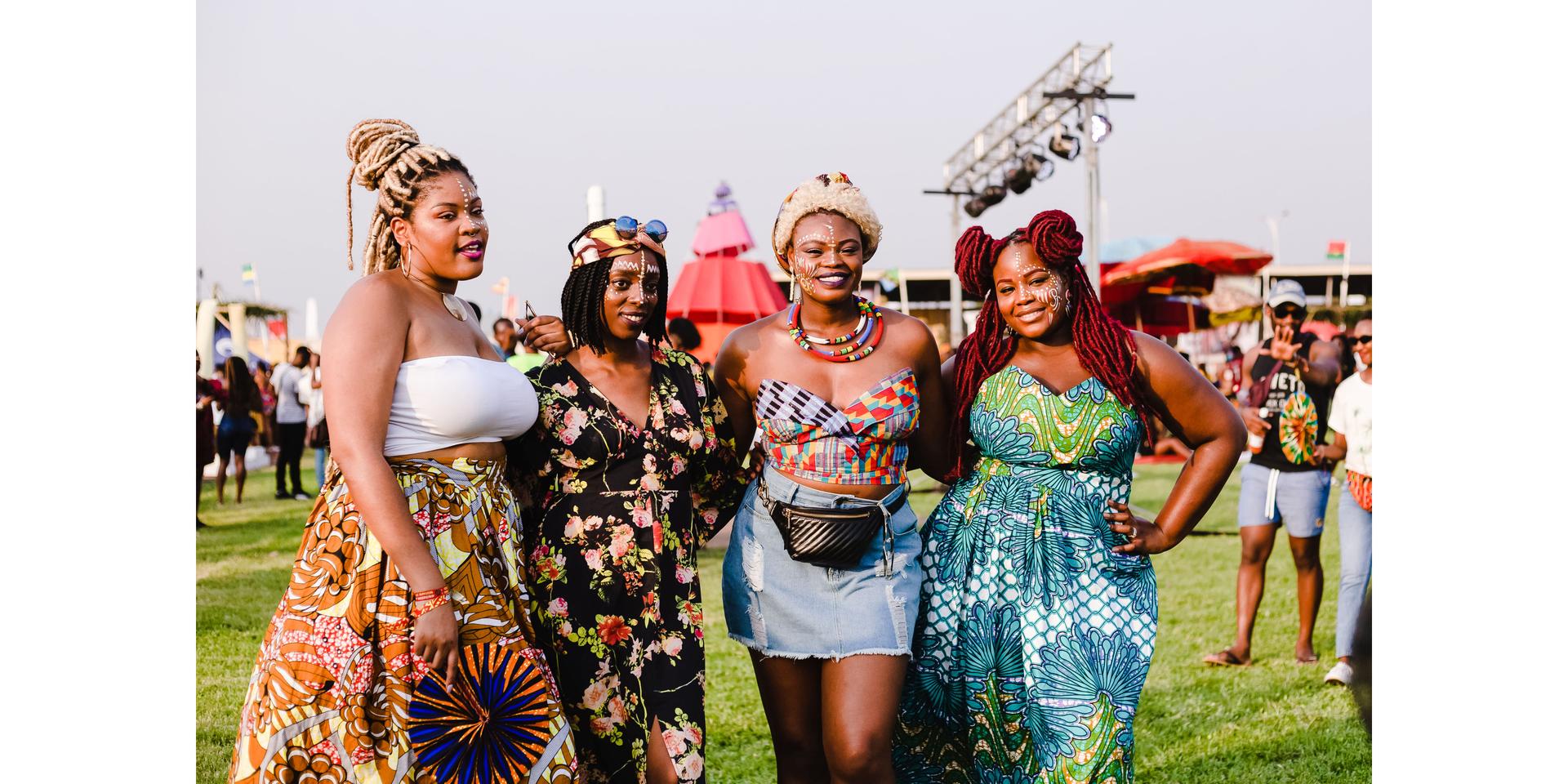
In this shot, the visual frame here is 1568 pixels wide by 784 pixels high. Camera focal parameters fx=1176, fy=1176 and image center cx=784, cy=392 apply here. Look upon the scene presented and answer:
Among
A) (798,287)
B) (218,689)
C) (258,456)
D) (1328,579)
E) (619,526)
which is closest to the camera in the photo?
(619,526)

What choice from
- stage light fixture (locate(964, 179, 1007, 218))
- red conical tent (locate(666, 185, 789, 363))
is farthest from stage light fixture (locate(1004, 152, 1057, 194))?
red conical tent (locate(666, 185, 789, 363))

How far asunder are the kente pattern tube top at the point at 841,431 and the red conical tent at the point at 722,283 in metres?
8.81

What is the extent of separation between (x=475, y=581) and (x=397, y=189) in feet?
3.40

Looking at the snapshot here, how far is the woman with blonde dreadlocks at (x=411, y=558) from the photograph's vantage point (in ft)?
9.03

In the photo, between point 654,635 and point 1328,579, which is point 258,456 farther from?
point 654,635

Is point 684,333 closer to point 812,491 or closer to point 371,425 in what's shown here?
point 812,491

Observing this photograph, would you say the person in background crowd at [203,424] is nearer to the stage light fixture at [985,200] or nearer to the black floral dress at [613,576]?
the black floral dress at [613,576]

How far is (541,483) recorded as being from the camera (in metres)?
3.42

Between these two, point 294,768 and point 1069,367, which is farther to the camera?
point 1069,367

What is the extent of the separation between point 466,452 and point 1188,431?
2.11 meters

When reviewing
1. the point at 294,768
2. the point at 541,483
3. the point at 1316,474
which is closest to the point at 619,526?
the point at 541,483

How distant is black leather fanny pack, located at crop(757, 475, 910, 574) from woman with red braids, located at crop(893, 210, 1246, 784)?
1.03ft

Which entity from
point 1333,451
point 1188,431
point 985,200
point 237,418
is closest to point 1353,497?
point 1333,451

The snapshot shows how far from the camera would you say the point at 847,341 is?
3586mm
